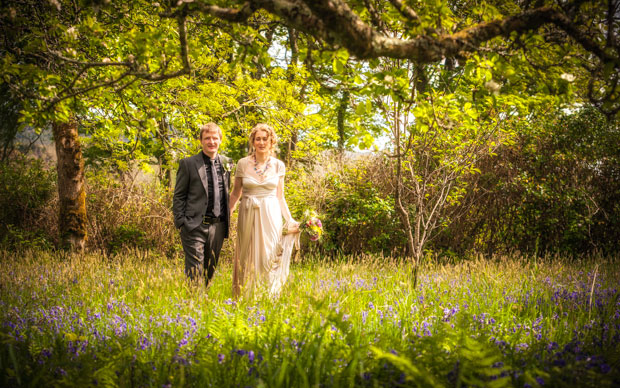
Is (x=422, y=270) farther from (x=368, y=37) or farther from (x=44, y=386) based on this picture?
(x=44, y=386)

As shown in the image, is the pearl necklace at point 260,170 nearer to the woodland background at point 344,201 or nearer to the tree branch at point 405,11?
the woodland background at point 344,201

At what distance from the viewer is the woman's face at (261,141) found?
453cm

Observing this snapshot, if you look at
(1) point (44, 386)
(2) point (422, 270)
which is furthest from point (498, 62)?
(2) point (422, 270)

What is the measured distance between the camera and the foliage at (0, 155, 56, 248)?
8.45 m

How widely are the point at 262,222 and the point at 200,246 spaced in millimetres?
852

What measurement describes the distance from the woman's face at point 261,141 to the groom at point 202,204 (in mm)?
537

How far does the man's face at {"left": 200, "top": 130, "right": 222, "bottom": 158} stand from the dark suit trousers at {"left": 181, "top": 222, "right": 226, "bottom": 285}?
0.95 m

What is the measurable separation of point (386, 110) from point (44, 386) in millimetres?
3551

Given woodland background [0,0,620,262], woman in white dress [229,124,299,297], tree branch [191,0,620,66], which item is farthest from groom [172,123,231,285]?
tree branch [191,0,620,66]

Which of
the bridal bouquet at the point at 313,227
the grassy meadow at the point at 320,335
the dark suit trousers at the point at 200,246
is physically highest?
the bridal bouquet at the point at 313,227

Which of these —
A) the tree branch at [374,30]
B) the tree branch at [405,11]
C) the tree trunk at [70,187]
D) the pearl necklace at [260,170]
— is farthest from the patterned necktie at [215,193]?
the tree trunk at [70,187]

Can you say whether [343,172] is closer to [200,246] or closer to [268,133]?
[268,133]

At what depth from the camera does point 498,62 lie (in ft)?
7.52

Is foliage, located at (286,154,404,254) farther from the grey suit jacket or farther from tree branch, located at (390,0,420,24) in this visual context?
tree branch, located at (390,0,420,24)
